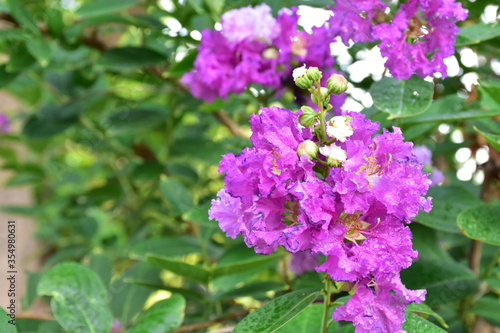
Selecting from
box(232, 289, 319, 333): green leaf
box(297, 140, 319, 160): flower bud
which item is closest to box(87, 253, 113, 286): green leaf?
box(232, 289, 319, 333): green leaf

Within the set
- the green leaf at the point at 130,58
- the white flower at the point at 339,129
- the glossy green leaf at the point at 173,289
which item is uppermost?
the white flower at the point at 339,129

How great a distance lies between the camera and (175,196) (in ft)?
4.46

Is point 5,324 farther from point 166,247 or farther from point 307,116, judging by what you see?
point 166,247

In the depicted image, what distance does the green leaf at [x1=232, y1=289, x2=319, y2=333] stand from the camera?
0.68 m

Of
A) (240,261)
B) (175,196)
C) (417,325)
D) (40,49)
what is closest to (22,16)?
(40,49)

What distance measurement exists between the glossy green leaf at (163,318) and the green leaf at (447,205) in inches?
15.7

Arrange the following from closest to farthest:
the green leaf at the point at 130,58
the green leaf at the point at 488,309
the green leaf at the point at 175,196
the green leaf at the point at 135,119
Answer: the green leaf at the point at 488,309 → the green leaf at the point at 175,196 → the green leaf at the point at 130,58 → the green leaf at the point at 135,119

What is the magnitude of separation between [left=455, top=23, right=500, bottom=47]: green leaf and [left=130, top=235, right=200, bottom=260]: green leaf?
744mm

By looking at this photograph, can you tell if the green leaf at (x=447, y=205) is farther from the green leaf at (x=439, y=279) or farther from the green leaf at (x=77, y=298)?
the green leaf at (x=77, y=298)

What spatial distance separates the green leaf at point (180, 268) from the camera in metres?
0.99

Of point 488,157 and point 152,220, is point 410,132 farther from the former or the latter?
point 152,220

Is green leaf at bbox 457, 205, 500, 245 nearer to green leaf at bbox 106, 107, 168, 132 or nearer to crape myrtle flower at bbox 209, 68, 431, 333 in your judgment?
crape myrtle flower at bbox 209, 68, 431, 333

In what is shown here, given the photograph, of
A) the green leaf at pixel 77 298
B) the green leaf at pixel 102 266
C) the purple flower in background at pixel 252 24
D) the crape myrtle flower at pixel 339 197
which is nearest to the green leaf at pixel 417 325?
the crape myrtle flower at pixel 339 197

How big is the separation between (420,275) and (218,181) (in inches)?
37.7
